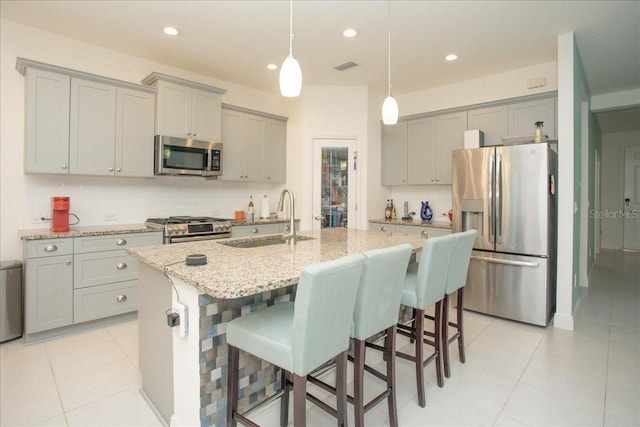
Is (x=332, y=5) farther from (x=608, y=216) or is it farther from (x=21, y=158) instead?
(x=608, y=216)

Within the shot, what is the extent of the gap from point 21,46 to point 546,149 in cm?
503

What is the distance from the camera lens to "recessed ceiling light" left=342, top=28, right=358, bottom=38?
324cm

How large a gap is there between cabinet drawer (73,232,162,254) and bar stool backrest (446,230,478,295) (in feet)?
9.24

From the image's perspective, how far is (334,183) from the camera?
486 centimetres

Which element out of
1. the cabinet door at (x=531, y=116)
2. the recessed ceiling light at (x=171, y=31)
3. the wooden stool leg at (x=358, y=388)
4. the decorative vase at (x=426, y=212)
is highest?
the recessed ceiling light at (x=171, y=31)

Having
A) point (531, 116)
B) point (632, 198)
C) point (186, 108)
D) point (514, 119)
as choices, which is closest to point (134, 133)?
point (186, 108)

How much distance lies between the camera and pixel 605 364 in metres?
2.56

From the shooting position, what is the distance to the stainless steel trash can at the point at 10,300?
2.84 metres

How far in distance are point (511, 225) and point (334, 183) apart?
7.60 feet

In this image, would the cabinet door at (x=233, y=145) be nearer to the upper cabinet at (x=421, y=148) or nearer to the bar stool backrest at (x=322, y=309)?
the upper cabinet at (x=421, y=148)

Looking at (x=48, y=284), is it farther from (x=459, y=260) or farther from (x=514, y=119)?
(x=514, y=119)

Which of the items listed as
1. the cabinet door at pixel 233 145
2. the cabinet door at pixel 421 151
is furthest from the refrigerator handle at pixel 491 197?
the cabinet door at pixel 233 145

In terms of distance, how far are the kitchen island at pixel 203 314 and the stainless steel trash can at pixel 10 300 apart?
Answer: 66.0 inches

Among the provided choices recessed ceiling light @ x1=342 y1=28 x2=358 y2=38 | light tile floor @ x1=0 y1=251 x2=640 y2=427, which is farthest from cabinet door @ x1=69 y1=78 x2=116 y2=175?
recessed ceiling light @ x1=342 y1=28 x2=358 y2=38
